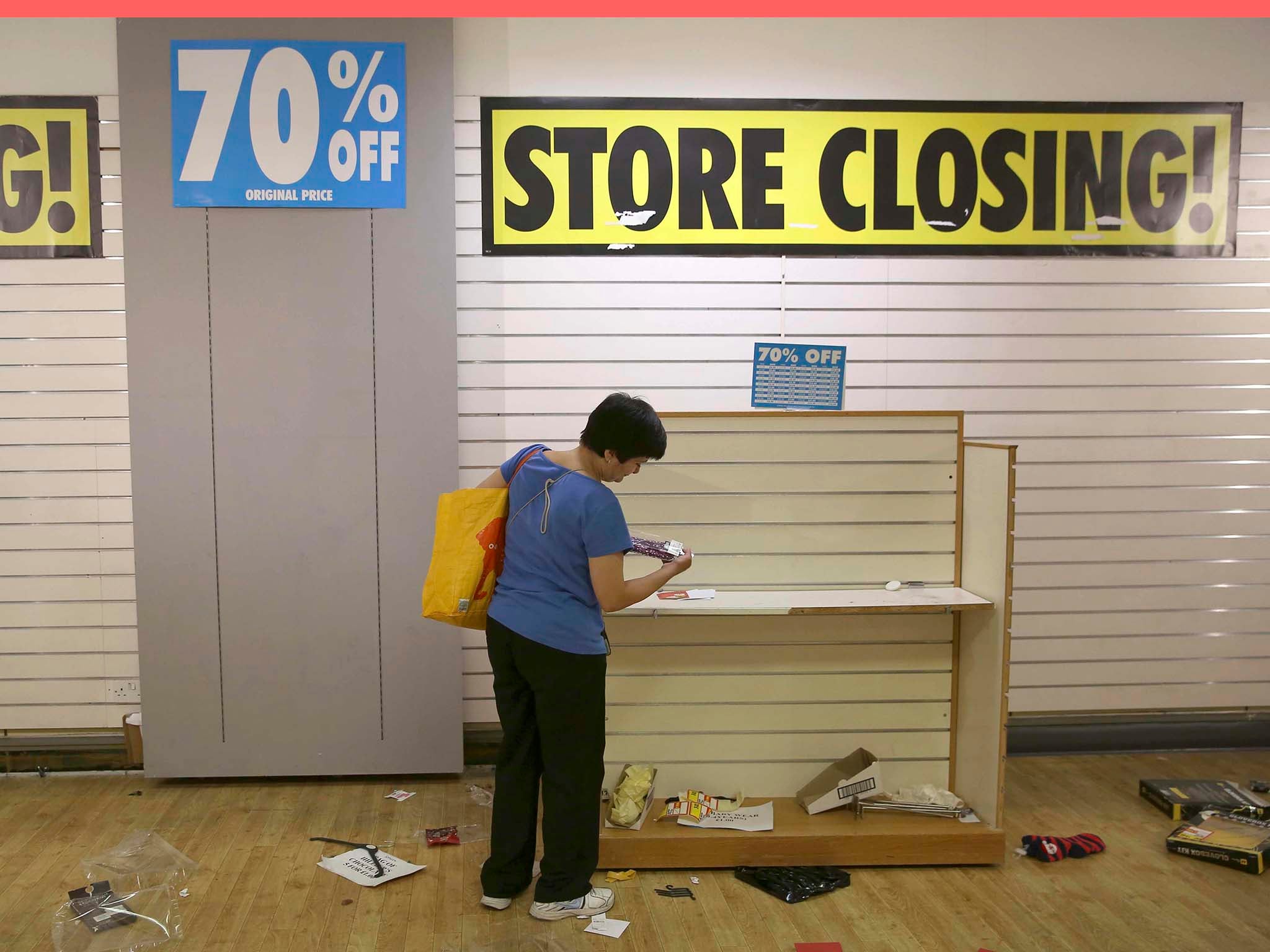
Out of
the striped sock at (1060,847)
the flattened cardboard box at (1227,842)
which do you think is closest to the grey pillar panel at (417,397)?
the striped sock at (1060,847)

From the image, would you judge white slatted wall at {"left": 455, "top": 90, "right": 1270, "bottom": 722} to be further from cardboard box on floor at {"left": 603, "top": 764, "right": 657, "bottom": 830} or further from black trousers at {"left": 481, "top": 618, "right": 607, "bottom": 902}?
black trousers at {"left": 481, "top": 618, "right": 607, "bottom": 902}

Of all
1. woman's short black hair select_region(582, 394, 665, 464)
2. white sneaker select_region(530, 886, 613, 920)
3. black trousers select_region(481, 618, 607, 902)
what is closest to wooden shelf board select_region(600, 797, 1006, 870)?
white sneaker select_region(530, 886, 613, 920)

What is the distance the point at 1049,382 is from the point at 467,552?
3.18 m

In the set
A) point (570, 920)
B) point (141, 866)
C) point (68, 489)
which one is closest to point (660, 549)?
point (570, 920)

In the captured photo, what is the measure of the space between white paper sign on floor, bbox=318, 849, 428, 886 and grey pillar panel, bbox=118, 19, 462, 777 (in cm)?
80

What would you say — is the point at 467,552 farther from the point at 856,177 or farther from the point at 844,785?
the point at 856,177

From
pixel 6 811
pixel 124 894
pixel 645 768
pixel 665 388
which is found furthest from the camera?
pixel 665 388

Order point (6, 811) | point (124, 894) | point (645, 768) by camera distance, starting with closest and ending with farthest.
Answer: point (124, 894)
point (645, 768)
point (6, 811)

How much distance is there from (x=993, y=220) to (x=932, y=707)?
2.39 meters

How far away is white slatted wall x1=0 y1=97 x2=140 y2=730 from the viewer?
4.65m

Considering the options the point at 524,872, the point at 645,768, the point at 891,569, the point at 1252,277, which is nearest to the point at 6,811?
the point at 524,872

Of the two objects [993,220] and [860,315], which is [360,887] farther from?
[993,220]

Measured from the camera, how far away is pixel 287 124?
4434 mm

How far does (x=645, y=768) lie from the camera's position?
394cm
